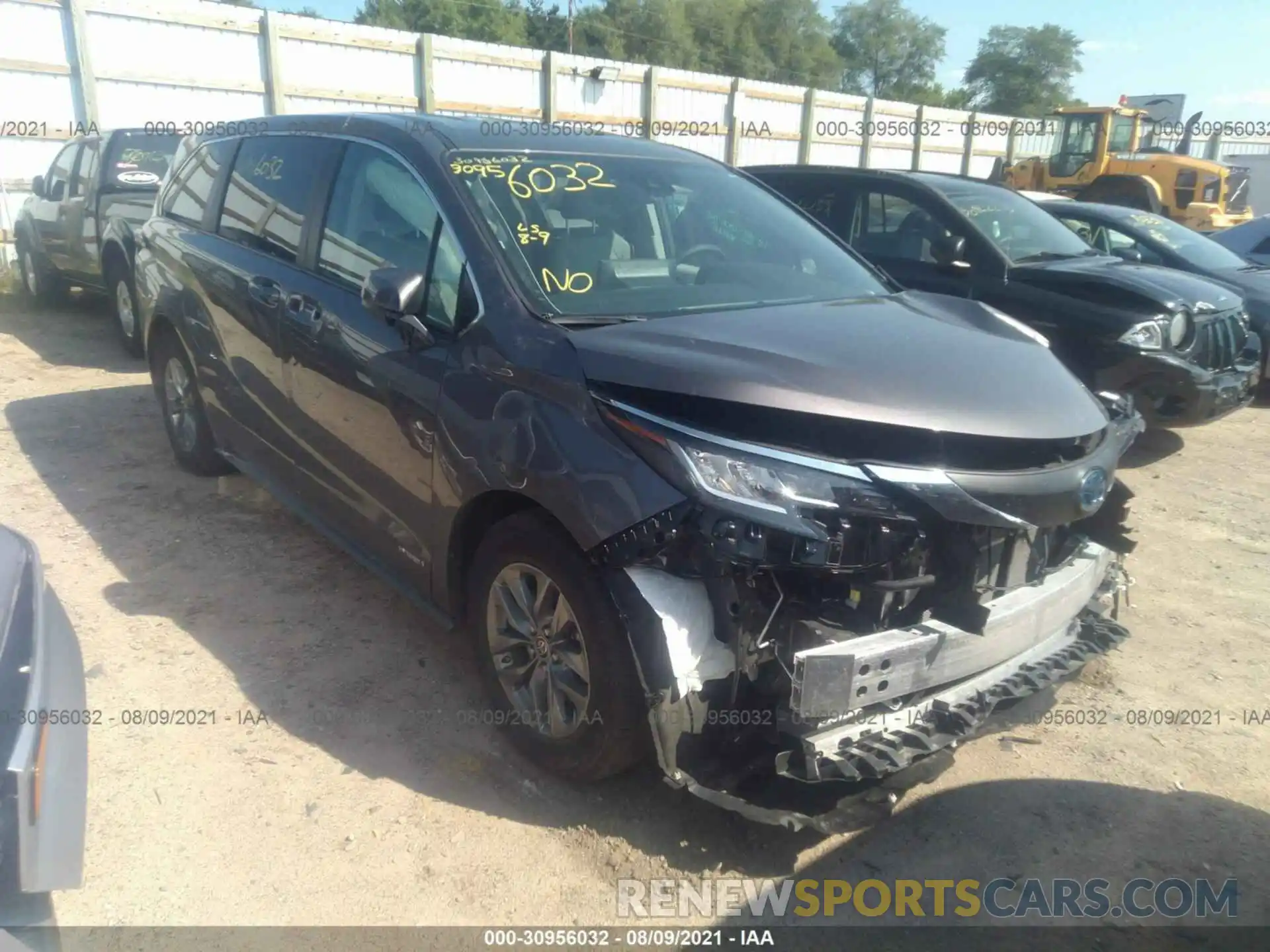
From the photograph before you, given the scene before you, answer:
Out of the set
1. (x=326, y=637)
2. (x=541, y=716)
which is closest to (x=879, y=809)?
(x=541, y=716)

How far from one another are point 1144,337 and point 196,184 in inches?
220

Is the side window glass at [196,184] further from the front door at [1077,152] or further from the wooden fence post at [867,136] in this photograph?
the front door at [1077,152]

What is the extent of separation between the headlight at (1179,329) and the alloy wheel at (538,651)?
5016mm

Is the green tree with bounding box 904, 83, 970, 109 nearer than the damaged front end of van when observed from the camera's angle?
No

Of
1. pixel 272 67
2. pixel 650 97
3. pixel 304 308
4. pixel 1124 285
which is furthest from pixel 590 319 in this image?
pixel 650 97

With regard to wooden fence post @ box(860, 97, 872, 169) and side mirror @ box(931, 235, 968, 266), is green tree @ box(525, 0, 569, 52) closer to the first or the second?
wooden fence post @ box(860, 97, 872, 169)

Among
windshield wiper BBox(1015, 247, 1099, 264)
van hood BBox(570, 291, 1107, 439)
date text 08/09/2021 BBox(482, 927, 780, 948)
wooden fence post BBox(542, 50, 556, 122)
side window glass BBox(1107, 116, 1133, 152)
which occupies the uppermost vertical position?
wooden fence post BBox(542, 50, 556, 122)

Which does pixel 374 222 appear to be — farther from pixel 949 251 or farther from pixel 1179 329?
pixel 1179 329

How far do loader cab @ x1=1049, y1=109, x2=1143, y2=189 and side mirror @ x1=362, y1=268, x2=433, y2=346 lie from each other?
19.0m

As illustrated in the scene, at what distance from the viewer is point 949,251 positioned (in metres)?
6.21

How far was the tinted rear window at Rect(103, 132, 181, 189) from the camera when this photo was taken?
28.1ft

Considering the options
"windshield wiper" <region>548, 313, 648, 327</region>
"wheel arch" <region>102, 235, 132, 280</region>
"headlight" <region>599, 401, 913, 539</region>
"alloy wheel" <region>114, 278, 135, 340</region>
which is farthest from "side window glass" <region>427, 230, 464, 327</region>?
"wheel arch" <region>102, 235, 132, 280</region>

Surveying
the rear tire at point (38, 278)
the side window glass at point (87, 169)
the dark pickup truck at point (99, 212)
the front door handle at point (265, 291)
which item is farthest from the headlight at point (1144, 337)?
the rear tire at point (38, 278)

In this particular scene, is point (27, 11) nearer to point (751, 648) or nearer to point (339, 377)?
point (339, 377)
